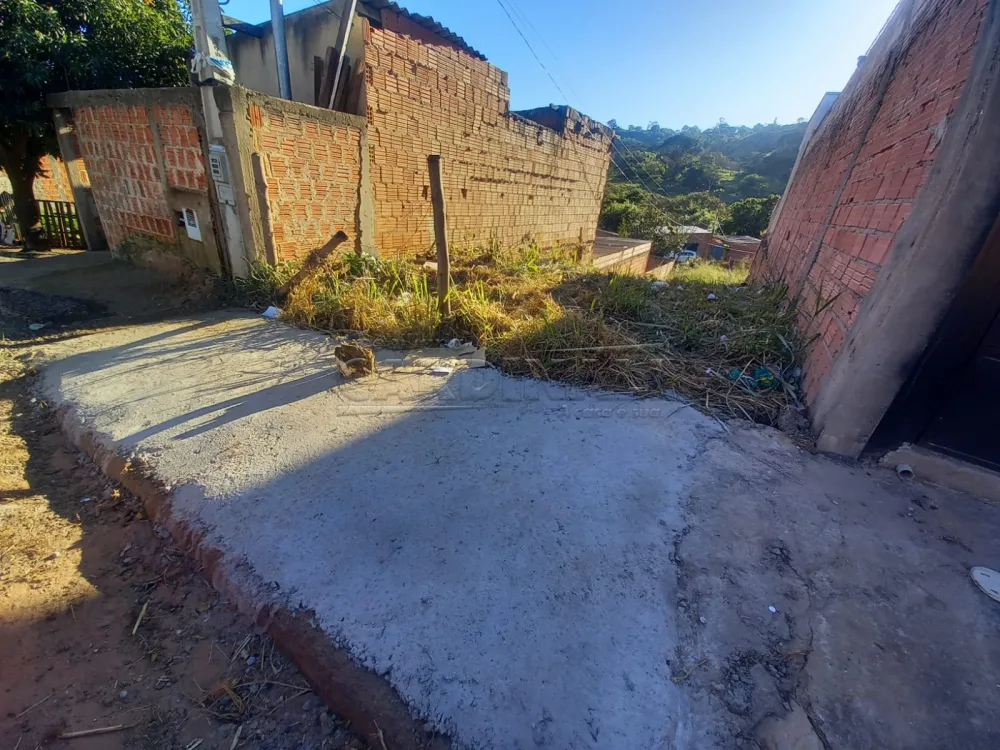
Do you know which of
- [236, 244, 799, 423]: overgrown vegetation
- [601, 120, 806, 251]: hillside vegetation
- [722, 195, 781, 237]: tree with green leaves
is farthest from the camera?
[722, 195, 781, 237]: tree with green leaves

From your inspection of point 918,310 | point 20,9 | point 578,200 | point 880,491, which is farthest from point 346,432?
point 578,200

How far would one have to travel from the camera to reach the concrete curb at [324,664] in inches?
45.7

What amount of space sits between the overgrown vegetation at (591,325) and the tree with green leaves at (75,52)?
14.7 ft

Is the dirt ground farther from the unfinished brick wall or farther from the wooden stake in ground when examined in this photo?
the unfinished brick wall

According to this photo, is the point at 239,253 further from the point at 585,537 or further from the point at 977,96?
the point at 977,96

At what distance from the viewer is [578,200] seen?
10.8m

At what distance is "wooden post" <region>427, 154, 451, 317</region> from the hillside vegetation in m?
14.3

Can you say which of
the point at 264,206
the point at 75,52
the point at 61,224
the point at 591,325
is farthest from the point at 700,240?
the point at 61,224

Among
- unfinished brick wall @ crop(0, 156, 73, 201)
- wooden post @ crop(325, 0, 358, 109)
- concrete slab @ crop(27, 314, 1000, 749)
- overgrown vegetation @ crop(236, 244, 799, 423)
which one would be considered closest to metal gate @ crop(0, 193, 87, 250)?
unfinished brick wall @ crop(0, 156, 73, 201)

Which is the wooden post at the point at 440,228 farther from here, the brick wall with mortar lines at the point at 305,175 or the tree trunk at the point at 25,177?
the tree trunk at the point at 25,177

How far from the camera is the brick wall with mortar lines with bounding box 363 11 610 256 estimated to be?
552 cm

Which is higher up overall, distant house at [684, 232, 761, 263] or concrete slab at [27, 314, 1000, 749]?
concrete slab at [27, 314, 1000, 749]

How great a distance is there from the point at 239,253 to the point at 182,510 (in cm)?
367

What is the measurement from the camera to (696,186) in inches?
1339
